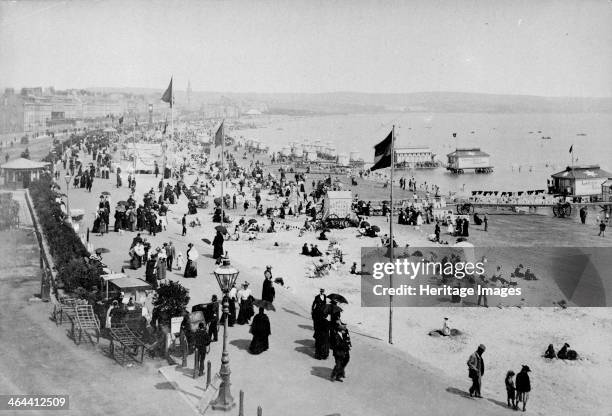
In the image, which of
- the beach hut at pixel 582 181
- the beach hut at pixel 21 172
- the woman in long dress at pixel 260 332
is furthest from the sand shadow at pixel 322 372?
the beach hut at pixel 582 181

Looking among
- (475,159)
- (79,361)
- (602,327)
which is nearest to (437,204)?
(602,327)

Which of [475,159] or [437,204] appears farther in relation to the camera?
[475,159]

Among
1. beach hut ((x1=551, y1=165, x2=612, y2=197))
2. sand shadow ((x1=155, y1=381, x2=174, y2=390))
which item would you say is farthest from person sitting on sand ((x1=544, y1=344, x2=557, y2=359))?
beach hut ((x1=551, y1=165, x2=612, y2=197))

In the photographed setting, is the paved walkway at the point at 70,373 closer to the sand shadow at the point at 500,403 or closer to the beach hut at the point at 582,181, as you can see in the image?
the sand shadow at the point at 500,403

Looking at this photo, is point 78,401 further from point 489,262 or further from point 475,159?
point 475,159

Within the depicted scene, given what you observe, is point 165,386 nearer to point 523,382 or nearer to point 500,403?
point 500,403

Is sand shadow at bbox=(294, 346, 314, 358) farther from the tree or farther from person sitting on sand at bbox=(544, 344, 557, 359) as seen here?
person sitting on sand at bbox=(544, 344, 557, 359)
